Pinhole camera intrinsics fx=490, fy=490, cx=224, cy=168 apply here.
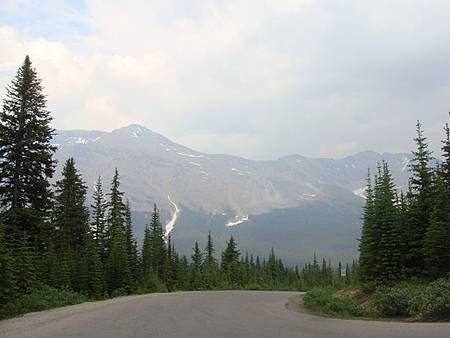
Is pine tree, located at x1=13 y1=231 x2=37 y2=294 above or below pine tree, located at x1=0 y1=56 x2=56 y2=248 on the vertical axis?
below

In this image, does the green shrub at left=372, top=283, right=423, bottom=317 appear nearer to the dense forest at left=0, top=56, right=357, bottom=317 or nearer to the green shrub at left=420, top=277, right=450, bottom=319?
the green shrub at left=420, top=277, right=450, bottom=319

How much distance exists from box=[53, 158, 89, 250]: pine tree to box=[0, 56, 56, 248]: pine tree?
55.9 feet

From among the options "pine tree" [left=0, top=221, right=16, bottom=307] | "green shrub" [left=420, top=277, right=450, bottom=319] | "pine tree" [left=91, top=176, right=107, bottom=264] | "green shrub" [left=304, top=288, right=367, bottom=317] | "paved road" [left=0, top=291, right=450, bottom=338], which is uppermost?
"pine tree" [left=91, top=176, right=107, bottom=264]

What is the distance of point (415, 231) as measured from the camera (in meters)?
29.5

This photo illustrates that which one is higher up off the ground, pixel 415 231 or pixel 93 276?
pixel 415 231

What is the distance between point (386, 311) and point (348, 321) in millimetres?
2731

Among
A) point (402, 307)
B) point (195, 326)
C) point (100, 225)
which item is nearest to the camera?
point (195, 326)

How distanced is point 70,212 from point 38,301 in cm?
2890

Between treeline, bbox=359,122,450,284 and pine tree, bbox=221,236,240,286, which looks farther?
pine tree, bbox=221,236,240,286

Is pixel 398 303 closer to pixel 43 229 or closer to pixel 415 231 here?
pixel 415 231

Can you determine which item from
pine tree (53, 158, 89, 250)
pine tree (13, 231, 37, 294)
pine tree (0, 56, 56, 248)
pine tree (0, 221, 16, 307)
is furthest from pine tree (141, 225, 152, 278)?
pine tree (0, 221, 16, 307)

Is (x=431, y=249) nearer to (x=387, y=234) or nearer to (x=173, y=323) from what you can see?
(x=387, y=234)

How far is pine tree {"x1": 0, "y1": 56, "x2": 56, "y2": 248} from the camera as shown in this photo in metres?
28.4

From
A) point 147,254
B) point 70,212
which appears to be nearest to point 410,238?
point 70,212
